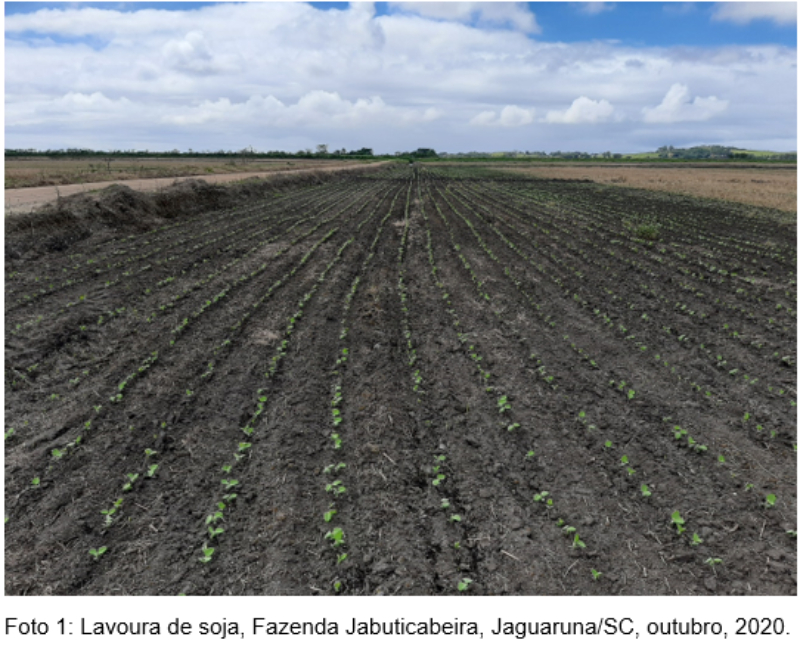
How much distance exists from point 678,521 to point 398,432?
9.93ft

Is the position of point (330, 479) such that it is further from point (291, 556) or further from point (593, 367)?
point (593, 367)

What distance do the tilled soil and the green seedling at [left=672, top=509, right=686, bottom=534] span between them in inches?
1.3

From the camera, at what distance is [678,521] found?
4418 millimetres

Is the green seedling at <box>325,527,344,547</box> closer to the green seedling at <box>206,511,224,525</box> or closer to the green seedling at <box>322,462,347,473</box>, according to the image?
the green seedling at <box>322,462,347,473</box>

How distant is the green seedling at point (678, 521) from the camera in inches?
172

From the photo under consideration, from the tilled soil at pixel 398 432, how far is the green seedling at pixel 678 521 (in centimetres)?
3

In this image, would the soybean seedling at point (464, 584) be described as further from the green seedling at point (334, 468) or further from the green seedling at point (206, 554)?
the green seedling at point (206, 554)

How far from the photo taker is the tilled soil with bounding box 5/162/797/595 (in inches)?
161

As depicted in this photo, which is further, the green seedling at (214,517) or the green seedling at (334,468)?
the green seedling at (334,468)

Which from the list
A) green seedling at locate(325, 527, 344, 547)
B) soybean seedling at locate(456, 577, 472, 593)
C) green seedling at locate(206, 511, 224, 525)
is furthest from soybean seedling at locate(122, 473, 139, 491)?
soybean seedling at locate(456, 577, 472, 593)

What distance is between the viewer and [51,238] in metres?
15.2

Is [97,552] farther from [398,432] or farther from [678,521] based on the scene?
[678,521]

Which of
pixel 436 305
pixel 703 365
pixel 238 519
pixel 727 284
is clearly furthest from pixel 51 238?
pixel 727 284

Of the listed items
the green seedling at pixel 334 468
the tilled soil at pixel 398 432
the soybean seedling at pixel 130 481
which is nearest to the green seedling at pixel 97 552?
the tilled soil at pixel 398 432
